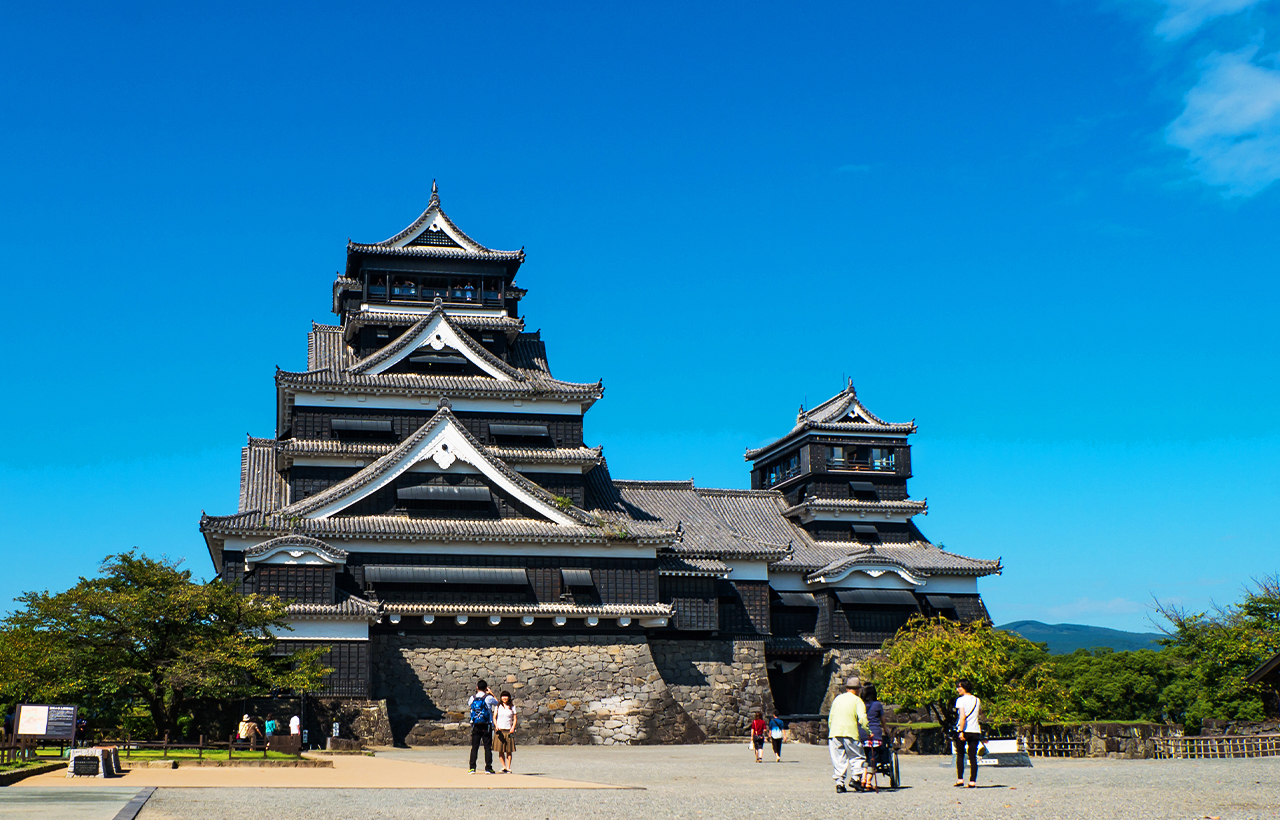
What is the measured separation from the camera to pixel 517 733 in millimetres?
37250

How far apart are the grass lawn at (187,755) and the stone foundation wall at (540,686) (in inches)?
375

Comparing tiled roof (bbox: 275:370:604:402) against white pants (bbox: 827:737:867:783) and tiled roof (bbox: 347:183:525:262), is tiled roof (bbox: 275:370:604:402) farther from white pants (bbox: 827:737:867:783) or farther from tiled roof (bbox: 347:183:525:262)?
white pants (bbox: 827:737:867:783)

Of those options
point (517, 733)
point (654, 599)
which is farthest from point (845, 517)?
point (517, 733)

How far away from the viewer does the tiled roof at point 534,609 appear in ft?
122

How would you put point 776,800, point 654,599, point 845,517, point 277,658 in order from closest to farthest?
point 776,800 → point 277,658 → point 654,599 → point 845,517

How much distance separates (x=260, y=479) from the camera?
4316 cm

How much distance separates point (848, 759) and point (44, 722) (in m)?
15.5

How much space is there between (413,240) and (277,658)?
2203cm

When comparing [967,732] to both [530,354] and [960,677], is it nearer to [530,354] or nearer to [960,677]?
[960,677]

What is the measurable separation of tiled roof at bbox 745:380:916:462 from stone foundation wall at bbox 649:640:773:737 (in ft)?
43.5

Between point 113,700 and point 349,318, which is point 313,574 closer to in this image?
point 113,700

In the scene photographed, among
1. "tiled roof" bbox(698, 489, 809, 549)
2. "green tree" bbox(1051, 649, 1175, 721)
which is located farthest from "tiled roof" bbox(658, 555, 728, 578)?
"green tree" bbox(1051, 649, 1175, 721)

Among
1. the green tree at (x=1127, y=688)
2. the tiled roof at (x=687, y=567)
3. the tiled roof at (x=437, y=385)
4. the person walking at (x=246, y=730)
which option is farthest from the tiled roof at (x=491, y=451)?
the green tree at (x=1127, y=688)

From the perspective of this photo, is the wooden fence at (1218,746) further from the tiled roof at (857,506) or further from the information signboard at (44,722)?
the information signboard at (44,722)
